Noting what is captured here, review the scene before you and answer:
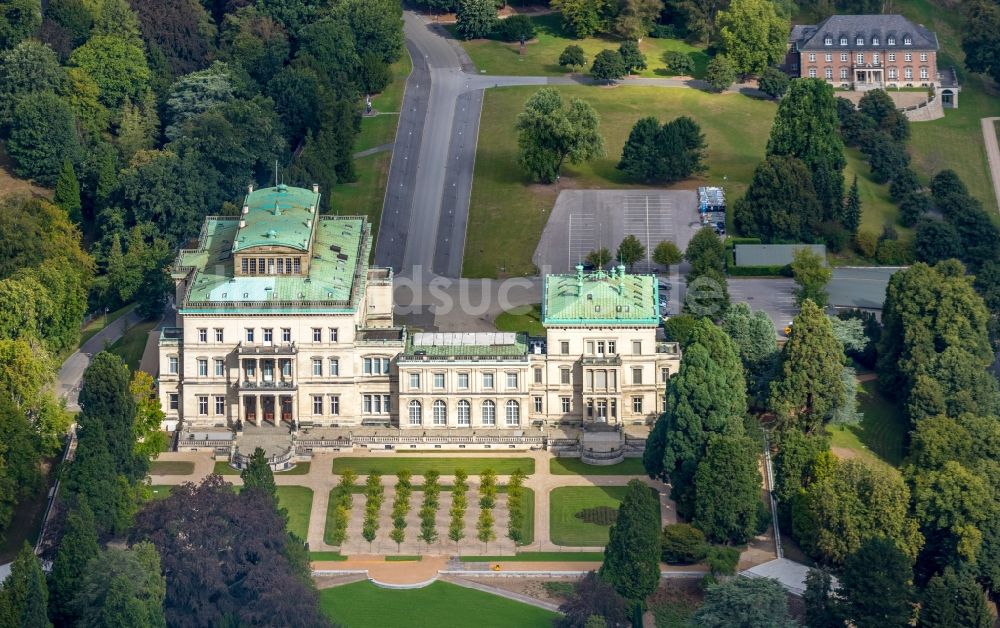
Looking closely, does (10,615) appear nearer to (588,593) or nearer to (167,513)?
(167,513)

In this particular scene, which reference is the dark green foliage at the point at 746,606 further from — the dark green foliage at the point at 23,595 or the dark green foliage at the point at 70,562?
the dark green foliage at the point at 23,595

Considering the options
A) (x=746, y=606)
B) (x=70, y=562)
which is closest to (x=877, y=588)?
(x=746, y=606)

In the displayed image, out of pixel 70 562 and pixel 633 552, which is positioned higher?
pixel 633 552

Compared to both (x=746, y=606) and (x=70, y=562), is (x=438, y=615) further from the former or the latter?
(x=70, y=562)

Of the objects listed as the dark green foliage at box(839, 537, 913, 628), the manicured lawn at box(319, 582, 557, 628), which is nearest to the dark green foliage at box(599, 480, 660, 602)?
the manicured lawn at box(319, 582, 557, 628)

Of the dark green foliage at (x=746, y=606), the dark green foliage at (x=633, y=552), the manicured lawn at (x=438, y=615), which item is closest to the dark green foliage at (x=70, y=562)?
the manicured lawn at (x=438, y=615)

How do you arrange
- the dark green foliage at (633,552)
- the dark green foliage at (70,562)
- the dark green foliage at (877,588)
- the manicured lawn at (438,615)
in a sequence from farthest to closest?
the manicured lawn at (438,615), the dark green foliage at (633,552), the dark green foliage at (70,562), the dark green foliage at (877,588)
